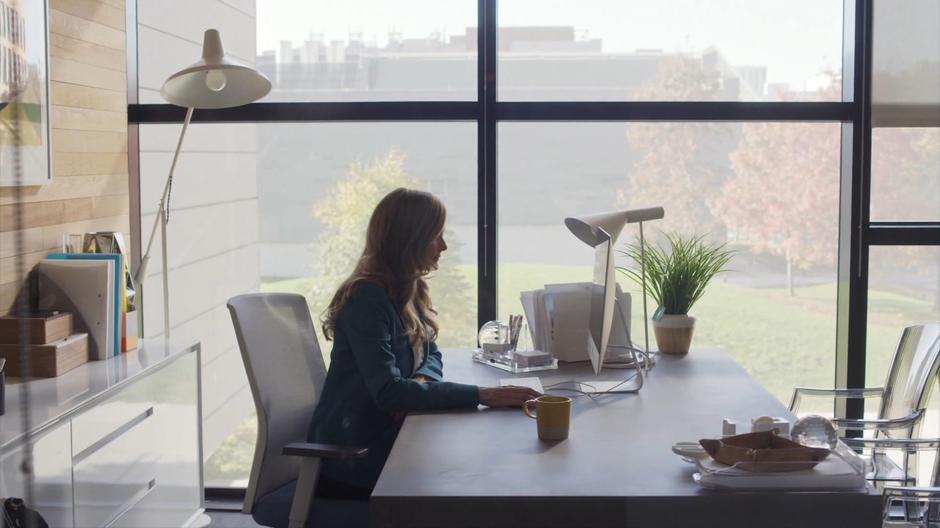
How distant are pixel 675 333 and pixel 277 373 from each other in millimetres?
1435

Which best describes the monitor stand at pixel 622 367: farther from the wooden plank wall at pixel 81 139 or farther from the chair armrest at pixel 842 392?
the wooden plank wall at pixel 81 139

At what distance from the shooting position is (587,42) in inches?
160

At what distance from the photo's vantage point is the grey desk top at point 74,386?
2455 mm

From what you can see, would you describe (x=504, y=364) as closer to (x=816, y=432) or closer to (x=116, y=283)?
(x=816, y=432)

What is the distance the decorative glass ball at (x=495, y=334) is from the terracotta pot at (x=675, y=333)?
0.58 metres

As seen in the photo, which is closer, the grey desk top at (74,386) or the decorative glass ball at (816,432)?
the decorative glass ball at (816,432)

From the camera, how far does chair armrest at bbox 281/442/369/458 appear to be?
7.73 feet

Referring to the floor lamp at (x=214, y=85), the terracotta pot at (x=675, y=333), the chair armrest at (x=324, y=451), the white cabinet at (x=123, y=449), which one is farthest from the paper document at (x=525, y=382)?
the floor lamp at (x=214, y=85)

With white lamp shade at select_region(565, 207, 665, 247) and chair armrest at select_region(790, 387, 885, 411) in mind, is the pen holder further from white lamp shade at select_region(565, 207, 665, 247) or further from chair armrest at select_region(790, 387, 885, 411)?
chair armrest at select_region(790, 387, 885, 411)

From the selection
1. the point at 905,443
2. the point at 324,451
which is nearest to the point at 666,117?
the point at 905,443

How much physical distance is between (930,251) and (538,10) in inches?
75.4

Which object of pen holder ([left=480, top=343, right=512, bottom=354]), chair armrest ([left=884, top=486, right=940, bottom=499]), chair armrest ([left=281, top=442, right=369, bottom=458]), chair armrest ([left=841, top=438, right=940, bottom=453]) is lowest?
chair armrest ([left=884, top=486, right=940, bottom=499])

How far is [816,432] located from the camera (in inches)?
81.1

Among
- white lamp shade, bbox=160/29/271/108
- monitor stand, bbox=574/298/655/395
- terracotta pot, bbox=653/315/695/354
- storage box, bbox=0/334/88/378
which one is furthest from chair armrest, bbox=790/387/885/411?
storage box, bbox=0/334/88/378
